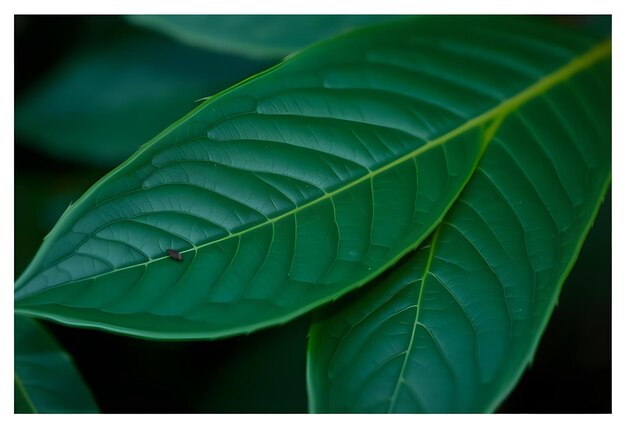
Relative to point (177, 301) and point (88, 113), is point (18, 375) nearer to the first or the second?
point (177, 301)

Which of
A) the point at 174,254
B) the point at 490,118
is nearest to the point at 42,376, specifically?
the point at 174,254

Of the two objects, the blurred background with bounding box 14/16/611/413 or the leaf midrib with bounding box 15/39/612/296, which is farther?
the blurred background with bounding box 14/16/611/413

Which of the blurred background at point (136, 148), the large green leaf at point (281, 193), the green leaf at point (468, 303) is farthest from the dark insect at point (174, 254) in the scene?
the blurred background at point (136, 148)

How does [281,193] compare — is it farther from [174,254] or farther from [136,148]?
[136,148]

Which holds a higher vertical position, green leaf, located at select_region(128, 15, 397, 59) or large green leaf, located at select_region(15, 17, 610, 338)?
green leaf, located at select_region(128, 15, 397, 59)

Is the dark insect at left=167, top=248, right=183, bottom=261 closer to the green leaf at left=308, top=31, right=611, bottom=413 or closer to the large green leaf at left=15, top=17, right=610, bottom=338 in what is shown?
the large green leaf at left=15, top=17, right=610, bottom=338

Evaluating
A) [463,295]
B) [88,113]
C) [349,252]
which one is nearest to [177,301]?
[349,252]

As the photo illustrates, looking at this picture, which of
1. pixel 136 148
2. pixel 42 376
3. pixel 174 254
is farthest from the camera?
pixel 136 148

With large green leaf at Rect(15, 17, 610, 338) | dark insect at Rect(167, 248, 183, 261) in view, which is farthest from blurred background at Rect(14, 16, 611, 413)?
dark insect at Rect(167, 248, 183, 261)

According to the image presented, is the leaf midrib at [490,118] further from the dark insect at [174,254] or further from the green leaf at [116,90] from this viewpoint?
the green leaf at [116,90]
